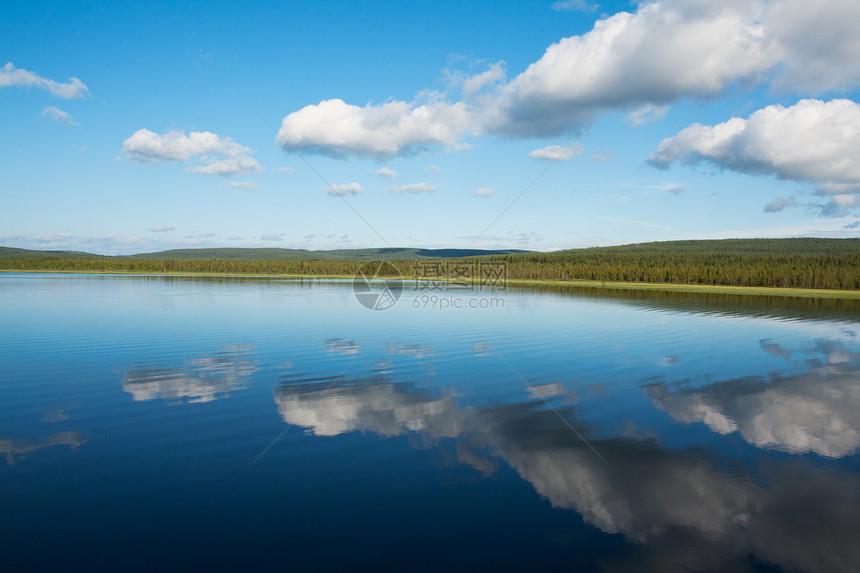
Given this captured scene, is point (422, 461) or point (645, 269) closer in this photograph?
point (422, 461)

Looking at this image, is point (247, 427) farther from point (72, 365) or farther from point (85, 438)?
point (72, 365)

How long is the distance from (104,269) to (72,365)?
532 ft

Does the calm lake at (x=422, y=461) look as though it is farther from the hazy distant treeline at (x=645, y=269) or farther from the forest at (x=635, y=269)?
the hazy distant treeline at (x=645, y=269)

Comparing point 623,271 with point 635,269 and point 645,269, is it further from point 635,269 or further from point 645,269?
point 645,269

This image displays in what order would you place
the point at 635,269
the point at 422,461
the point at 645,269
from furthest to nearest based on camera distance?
the point at 635,269, the point at 645,269, the point at 422,461

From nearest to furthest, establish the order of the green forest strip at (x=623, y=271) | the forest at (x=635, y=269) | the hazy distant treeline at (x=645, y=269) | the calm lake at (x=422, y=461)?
the calm lake at (x=422, y=461)
the green forest strip at (x=623, y=271)
the hazy distant treeline at (x=645, y=269)
the forest at (x=635, y=269)

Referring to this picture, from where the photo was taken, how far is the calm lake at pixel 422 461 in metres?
5.93

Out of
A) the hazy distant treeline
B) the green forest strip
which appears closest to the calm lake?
the green forest strip

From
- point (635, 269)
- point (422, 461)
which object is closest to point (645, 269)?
point (635, 269)

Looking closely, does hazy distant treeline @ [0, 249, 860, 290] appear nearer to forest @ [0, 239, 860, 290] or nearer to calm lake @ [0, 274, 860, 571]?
forest @ [0, 239, 860, 290]

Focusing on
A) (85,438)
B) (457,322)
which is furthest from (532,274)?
(85,438)

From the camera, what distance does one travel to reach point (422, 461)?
8500 millimetres

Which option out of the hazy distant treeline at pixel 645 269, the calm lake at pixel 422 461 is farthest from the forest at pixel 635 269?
the calm lake at pixel 422 461

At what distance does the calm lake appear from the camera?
5.93m
